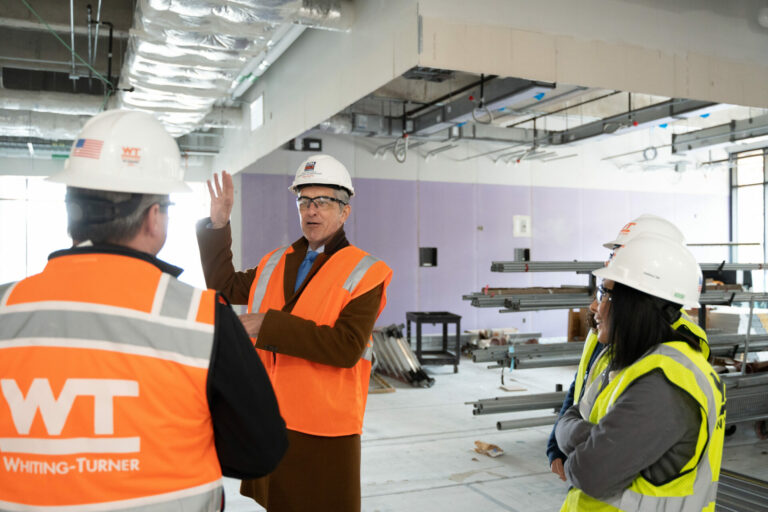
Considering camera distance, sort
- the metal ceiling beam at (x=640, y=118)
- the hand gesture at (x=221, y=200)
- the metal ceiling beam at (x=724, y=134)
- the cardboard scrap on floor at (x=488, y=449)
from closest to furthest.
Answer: the hand gesture at (x=221, y=200) < the cardboard scrap on floor at (x=488, y=449) < the metal ceiling beam at (x=640, y=118) < the metal ceiling beam at (x=724, y=134)

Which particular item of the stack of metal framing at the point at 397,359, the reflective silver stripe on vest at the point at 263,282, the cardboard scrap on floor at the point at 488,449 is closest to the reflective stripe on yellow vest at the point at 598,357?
the reflective silver stripe on vest at the point at 263,282

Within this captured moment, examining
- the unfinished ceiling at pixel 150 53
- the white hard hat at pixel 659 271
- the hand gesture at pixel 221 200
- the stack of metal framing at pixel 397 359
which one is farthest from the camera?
the stack of metal framing at pixel 397 359

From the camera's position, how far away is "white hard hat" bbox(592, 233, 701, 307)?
1729mm

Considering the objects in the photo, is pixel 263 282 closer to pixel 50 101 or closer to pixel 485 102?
pixel 485 102

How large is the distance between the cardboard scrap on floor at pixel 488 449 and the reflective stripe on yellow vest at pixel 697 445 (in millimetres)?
3627

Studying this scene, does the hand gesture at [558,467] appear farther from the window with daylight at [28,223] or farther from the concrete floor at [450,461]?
the window with daylight at [28,223]

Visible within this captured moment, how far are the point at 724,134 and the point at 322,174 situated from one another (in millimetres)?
8486

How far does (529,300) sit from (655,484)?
3.62 metres

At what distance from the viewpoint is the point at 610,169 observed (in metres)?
12.5

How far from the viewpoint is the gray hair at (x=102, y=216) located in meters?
1.22

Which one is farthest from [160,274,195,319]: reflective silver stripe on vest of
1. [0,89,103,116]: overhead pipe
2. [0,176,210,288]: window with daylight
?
[0,176,210,288]: window with daylight

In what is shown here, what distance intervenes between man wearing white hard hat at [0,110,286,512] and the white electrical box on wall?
1088cm

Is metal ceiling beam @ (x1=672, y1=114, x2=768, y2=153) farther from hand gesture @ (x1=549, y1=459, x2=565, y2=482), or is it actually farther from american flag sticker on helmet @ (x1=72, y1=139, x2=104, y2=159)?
american flag sticker on helmet @ (x1=72, y1=139, x2=104, y2=159)

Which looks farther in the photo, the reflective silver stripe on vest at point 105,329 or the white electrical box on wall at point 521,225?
the white electrical box on wall at point 521,225
